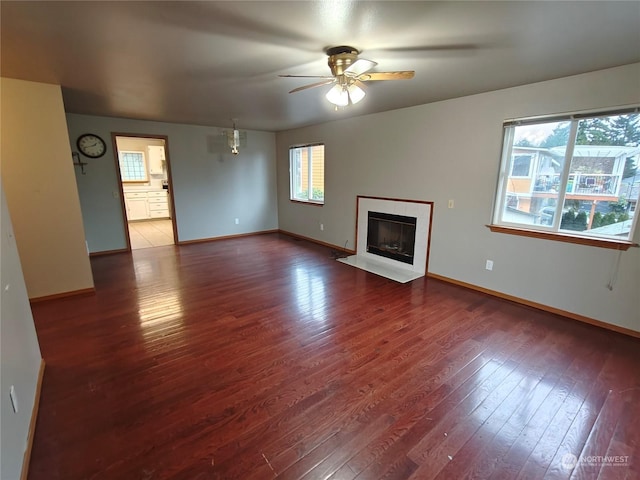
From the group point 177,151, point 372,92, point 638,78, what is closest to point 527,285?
point 638,78

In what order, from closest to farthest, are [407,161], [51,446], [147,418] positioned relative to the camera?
[51,446]
[147,418]
[407,161]

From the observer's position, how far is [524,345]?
255 centimetres

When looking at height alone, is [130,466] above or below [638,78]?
below

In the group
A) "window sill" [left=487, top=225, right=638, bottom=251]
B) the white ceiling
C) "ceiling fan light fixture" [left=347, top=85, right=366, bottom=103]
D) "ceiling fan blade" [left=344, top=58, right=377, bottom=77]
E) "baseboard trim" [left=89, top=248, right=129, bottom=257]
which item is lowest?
"baseboard trim" [left=89, top=248, right=129, bottom=257]

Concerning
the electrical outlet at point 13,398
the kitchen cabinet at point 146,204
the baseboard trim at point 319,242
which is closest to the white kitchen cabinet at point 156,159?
the kitchen cabinet at point 146,204

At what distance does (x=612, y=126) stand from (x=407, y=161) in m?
2.12

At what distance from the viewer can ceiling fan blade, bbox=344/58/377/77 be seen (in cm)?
219

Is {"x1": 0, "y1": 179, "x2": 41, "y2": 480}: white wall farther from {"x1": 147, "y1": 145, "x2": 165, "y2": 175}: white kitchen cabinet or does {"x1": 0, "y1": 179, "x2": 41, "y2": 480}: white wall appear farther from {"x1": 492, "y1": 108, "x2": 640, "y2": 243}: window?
{"x1": 147, "y1": 145, "x2": 165, "y2": 175}: white kitchen cabinet

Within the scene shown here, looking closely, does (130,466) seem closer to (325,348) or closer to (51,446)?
(51,446)

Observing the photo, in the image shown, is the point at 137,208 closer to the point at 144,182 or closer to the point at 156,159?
the point at 144,182

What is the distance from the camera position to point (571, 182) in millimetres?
2936

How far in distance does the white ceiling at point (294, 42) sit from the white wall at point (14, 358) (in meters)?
1.25

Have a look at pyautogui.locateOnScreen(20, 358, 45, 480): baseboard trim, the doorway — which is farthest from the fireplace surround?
the doorway

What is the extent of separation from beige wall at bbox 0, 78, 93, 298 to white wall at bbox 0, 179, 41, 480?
4.99 ft
